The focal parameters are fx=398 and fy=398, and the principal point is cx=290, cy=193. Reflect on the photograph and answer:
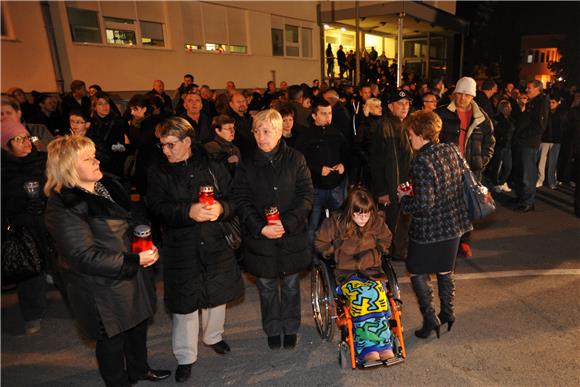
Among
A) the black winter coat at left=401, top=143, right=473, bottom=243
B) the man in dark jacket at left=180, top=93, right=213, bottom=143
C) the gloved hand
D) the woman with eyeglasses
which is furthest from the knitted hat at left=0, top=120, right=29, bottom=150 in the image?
the black winter coat at left=401, top=143, right=473, bottom=243

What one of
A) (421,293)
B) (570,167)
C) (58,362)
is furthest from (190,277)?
(570,167)

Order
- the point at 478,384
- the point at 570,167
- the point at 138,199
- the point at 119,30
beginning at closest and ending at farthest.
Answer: the point at 478,384 < the point at 138,199 < the point at 570,167 < the point at 119,30

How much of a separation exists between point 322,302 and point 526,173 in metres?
4.99

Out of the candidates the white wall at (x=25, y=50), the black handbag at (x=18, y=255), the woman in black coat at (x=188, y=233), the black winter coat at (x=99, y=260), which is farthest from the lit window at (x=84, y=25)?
the black winter coat at (x=99, y=260)

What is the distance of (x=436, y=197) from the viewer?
3086 millimetres

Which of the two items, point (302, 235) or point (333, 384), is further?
point (302, 235)

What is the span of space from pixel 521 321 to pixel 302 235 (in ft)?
7.13

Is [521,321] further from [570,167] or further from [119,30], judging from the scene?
[119,30]

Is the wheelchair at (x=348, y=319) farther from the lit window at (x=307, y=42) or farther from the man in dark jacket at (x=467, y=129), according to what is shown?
the lit window at (x=307, y=42)

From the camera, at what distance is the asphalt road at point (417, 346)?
9.89ft

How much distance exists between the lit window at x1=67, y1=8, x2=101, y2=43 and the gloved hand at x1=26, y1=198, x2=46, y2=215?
8.27 m

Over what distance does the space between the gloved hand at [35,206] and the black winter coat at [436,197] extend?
323 centimetres

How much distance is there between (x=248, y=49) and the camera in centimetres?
1523

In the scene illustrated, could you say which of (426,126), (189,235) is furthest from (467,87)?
(189,235)
